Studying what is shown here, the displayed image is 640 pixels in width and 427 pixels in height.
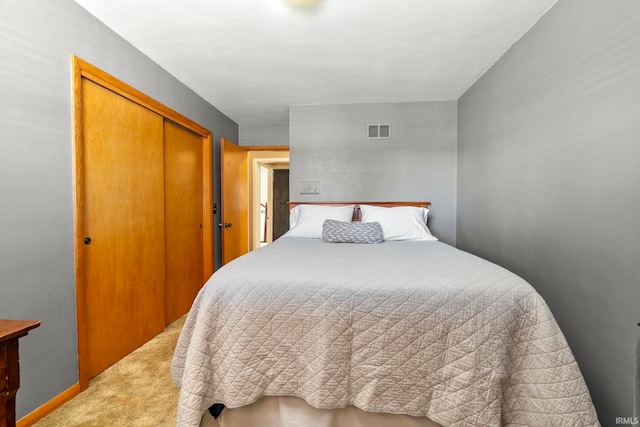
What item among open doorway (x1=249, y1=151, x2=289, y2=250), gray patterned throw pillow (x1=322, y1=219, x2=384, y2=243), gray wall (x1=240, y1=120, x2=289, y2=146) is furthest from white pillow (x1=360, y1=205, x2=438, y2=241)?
open doorway (x1=249, y1=151, x2=289, y2=250)

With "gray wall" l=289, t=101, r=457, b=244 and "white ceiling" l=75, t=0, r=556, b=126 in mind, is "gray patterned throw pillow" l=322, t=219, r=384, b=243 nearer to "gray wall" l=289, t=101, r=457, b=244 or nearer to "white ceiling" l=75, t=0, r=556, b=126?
"gray wall" l=289, t=101, r=457, b=244

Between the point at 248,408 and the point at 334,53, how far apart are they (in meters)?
2.36

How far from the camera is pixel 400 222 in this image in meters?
2.73

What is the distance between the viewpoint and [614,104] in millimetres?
1333

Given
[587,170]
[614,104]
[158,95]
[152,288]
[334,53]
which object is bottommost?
[152,288]

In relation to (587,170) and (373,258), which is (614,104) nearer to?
(587,170)

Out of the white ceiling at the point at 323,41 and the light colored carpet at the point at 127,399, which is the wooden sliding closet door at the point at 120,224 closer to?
the light colored carpet at the point at 127,399

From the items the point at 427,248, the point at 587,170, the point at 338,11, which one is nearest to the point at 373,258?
the point at 427,248

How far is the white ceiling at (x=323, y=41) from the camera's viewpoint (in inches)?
70.8

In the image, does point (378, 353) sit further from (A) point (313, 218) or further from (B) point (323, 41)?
(B) point (323, 41)

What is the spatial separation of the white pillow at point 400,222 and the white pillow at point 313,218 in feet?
Result: 0.70

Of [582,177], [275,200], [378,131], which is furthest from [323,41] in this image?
[275,200]

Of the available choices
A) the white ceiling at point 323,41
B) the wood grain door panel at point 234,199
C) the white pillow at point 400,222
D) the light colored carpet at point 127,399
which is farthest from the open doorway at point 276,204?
the light colored carpet at point 127,399

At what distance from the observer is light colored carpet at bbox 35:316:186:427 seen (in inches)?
59.4
